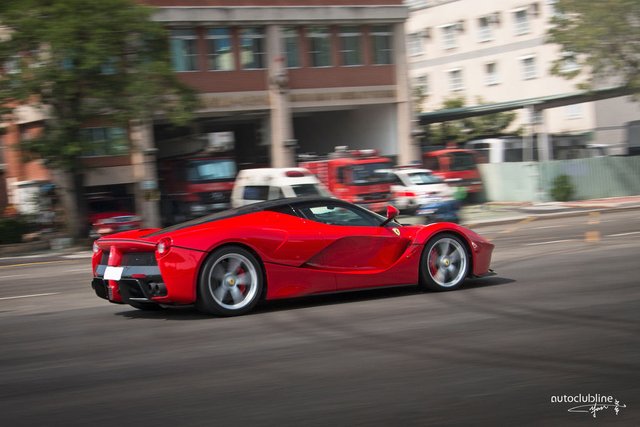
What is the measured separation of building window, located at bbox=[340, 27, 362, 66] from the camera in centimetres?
3575

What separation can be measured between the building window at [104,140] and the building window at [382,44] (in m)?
13.6

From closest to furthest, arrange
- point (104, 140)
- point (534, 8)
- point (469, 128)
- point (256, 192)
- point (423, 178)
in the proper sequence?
point (104, 140), point (256, 192), point (423, 178), point (469, 128), point (534, 8)

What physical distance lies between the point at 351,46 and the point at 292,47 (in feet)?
8.83

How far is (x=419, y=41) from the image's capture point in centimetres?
5781

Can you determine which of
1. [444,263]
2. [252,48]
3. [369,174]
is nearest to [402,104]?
[252,48]

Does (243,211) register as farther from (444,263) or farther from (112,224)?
(112,224)

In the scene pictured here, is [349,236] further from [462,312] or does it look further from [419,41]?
[419,41]

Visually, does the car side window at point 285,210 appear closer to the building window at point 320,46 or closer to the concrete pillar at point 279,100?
the concrete pillar at point 279,100

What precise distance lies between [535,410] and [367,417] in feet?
3.17

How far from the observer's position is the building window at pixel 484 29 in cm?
5300

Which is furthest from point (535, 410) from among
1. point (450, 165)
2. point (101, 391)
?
point (450, 165)

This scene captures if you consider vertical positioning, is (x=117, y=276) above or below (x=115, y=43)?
below

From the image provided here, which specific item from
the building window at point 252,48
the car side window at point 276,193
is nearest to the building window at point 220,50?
the building window at point 252,48

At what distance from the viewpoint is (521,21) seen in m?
51.1
